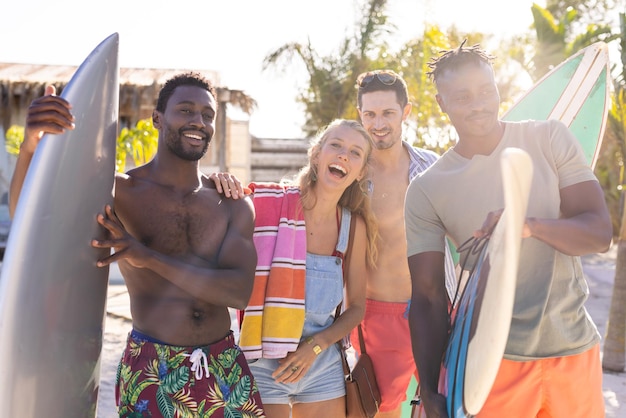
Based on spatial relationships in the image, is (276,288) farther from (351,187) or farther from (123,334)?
(123,334)

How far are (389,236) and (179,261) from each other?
1.56 m

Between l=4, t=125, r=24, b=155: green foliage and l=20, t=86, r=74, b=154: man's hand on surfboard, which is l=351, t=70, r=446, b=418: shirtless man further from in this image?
l=4, t=125, r=24, b=155: green foliage

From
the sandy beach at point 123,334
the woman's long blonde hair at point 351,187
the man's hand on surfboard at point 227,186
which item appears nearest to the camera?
the man's hand on surfboard at point 227,186

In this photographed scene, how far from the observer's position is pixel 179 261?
2.05m

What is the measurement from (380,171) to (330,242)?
0.86 meters

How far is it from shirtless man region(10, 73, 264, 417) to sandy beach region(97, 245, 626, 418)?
1.05 meters

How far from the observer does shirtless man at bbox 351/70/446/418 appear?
126 inches

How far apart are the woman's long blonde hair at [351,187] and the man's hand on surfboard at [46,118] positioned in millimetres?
1058

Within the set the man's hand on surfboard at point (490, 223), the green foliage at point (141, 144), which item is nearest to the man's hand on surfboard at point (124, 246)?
the man's hand on surfboard at point (490, 223)

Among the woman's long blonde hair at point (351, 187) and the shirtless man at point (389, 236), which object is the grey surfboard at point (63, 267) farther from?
the shirtless man at point (389, 236)

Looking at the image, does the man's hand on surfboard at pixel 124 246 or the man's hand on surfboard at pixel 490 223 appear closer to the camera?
the man's hand on surfboard at pixel 490 223

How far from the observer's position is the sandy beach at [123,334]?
5227mm

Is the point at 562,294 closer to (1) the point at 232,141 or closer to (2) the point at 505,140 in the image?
(2) the point at 505,140

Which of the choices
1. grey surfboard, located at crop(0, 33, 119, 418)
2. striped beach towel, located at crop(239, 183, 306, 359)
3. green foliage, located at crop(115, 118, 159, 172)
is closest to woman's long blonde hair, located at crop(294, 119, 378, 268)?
striped beach towel, located at crop(239, 183, 306, 359)
